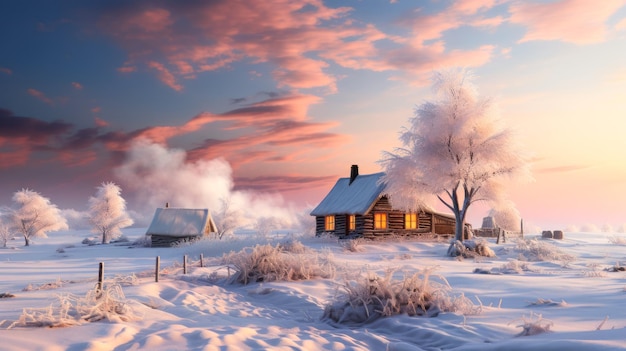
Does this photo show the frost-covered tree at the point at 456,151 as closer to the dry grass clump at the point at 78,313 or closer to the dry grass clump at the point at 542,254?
the dry grass clump at the point at 542,254

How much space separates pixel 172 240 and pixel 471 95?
27.9 meters

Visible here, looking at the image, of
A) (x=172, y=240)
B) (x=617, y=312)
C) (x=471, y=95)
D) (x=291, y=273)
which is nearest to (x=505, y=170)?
(x=471, y=95)

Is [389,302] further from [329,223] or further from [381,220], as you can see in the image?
[329,223]

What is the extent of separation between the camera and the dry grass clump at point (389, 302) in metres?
8.02

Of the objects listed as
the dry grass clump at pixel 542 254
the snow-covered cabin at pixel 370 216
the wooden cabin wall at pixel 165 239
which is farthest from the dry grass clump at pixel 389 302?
the wooden cabin wall at pixel 165 239

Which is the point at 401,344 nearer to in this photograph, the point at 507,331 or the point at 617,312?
the point at 507,331

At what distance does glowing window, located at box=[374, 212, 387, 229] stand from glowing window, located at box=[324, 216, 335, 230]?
411cm

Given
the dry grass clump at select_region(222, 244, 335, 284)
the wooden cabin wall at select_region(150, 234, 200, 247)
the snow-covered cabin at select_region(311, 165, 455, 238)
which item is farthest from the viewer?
Result: the wooden cabin wall at select_region(150, 234, 200, 247)

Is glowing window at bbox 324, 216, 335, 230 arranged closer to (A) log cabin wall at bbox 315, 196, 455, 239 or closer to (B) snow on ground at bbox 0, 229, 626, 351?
(A) log cabin wall at bbox 315, 196, 455, 239

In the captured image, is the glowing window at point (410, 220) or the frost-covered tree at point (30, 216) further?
the frost-covered tree at point (30, 216)

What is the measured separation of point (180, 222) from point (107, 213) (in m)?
22.4

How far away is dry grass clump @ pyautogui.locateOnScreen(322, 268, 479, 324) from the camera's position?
8.02 meters

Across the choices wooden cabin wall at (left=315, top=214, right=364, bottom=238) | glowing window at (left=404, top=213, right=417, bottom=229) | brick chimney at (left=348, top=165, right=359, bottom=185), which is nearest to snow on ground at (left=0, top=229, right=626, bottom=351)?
wooden cabin wall at (left=315, top=214, right=364, bottom=238)

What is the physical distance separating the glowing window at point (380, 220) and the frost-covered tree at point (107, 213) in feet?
126
